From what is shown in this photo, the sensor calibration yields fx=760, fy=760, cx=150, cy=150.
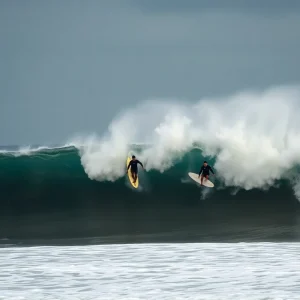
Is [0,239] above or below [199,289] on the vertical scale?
above

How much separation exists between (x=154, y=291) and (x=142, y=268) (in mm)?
1346

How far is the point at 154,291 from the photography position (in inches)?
352

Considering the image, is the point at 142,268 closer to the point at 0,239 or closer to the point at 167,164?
the point at 0,239

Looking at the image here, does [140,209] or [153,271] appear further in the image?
[140,209]

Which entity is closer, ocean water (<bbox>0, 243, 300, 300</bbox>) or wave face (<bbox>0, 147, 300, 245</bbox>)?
ocean water (<bbox>0, 243, 300, 300</bbox>)

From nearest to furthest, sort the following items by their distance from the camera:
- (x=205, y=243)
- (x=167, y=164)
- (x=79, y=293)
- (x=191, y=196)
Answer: (x=79, y=293), (x=205, y=243), (x=191, y=196), (x=167, y=164)

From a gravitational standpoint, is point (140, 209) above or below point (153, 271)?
above

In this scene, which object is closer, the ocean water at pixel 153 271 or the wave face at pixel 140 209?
the ocean water at pixel 153 271

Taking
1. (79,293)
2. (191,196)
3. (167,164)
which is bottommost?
(79,293)

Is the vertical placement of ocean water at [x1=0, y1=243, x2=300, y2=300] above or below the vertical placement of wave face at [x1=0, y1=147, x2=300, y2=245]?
below

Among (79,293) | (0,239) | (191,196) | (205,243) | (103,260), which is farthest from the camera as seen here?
(191,196)

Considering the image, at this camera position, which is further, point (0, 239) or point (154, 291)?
point (0, 239)

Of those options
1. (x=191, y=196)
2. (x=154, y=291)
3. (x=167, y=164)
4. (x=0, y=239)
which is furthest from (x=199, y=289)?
(x=167, y=164)

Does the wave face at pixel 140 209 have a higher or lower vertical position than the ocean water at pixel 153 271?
higher
